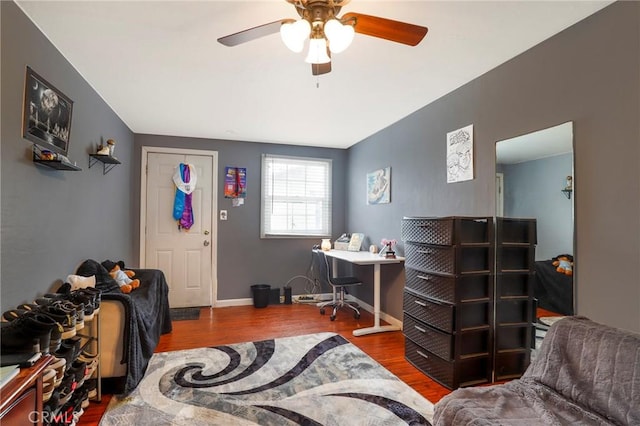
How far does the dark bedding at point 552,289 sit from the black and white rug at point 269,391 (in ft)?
3.42

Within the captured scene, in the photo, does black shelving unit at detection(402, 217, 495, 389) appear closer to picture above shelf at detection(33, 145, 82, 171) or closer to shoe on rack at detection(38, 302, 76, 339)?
shoe on rack at detection(38, 302, 76, 339)

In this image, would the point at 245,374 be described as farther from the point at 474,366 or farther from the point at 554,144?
the point at 554,144

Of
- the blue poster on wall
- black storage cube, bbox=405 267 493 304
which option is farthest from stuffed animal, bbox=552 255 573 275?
the blue poster on wall

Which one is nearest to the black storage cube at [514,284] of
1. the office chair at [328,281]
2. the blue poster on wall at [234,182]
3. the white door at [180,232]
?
the office chair at [328,281]

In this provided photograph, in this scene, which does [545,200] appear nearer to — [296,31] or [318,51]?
[318,51]

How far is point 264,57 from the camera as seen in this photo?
231cm

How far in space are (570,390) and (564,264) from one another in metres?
0.87

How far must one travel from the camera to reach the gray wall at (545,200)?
6.62 ft

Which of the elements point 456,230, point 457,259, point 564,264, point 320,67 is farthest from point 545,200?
point 320,67

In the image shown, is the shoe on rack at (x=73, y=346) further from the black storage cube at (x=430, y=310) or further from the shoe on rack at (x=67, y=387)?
the black storage cube at (x=430, y=310)

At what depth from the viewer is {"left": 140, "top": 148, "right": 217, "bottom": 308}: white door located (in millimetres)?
4406

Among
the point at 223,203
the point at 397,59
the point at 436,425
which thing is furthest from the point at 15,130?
the point at 223,203

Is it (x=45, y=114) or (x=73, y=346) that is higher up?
(x=45, y=114)

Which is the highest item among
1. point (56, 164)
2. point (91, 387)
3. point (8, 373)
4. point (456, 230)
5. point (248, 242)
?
point (56, 164)
